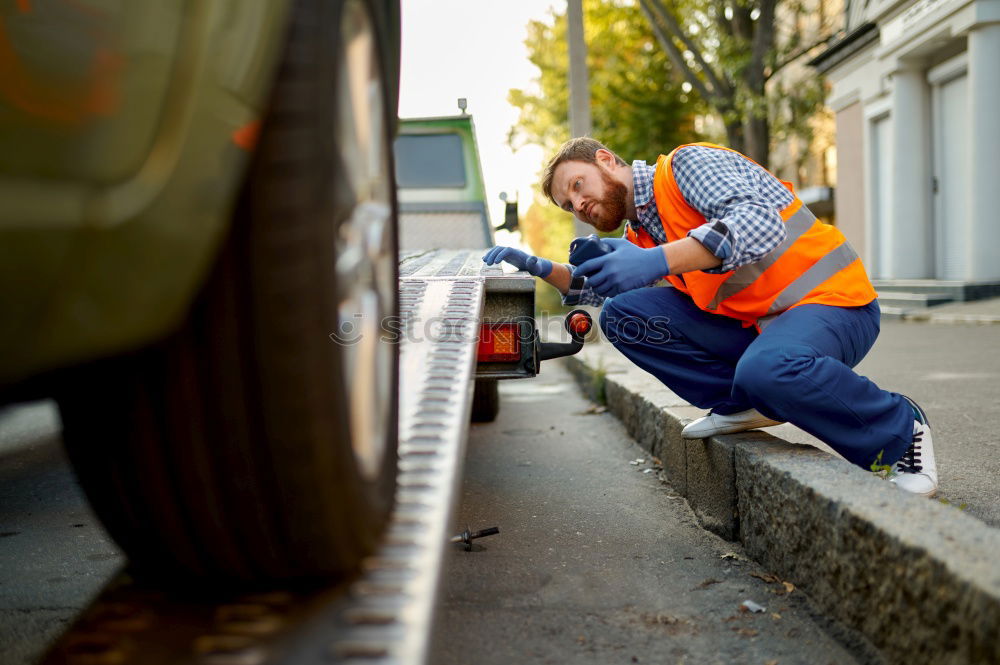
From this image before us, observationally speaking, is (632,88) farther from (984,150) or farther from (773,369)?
(773,369)

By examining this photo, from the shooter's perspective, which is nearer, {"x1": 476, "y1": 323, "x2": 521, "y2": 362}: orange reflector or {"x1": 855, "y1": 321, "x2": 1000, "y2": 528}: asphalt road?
{"x1": 855, "y1": 321, "x2": 1000, "y2": 528}: asphalt road

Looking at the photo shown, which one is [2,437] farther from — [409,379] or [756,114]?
[756,114]

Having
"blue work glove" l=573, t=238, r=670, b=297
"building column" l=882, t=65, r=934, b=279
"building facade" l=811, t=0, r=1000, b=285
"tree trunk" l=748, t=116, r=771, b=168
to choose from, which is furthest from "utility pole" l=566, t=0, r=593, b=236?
"tree trunk" l=748, t=116, r=771, b=168

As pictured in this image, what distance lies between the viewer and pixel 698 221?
3088 mm

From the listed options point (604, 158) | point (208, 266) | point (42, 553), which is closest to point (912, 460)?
point (604, 158)

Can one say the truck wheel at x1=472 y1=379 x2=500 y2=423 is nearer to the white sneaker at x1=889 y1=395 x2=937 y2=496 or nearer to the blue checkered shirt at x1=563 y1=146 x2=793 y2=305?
the blue checkered shirt at x1=563 y1=146 x2=793 y2=305

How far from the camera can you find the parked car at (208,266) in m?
1.00

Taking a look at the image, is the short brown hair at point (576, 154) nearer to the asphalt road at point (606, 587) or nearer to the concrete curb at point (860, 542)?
the concrete curb at point (860, 542)

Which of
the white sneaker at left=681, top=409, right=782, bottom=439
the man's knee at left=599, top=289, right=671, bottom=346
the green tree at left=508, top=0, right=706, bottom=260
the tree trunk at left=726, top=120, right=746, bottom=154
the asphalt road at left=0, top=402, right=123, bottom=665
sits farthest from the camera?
the green tree at left=508, top=0, right=706, bottom=260

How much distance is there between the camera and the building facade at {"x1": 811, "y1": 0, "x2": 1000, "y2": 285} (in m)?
10.9

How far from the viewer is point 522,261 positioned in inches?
138

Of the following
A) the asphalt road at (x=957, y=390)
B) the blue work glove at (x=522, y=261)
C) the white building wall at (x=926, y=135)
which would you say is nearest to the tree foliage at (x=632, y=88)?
the white building wall at (x=926, y=135)

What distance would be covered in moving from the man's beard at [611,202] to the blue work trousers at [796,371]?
39cm

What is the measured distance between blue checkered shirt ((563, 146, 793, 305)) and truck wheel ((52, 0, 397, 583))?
1405mm
